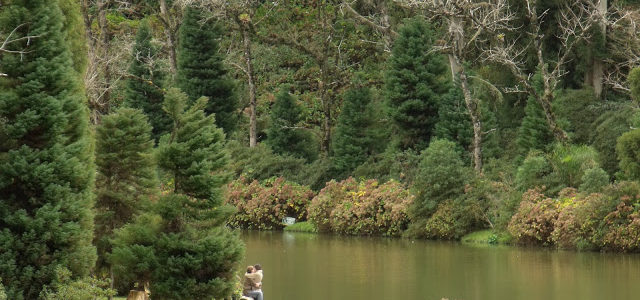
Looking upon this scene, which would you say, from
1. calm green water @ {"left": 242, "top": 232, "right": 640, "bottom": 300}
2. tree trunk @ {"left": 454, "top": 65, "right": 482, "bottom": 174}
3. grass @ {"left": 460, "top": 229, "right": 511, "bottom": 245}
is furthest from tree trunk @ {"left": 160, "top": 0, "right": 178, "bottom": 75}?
grass @ {"left": 460, "top": 229, "right": 511, "bottom": 245}

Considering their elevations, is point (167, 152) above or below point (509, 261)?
above

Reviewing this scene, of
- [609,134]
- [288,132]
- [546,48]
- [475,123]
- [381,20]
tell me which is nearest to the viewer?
[609,134]

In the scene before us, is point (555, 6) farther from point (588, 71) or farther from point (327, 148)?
point (327, 148)

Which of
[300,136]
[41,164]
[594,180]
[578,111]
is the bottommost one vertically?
[41,164]

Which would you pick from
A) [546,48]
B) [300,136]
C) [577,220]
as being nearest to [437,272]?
[577,220]

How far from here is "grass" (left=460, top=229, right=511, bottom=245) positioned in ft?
112

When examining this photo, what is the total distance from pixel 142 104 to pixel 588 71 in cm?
1887

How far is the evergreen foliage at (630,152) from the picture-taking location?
1189 inches

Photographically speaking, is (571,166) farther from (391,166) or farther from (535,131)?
(391,166)

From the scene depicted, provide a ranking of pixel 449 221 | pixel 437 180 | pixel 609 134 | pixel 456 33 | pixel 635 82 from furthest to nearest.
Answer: pixel 456 33, pixel 609 134, pixel 437 180, pixel 449 221, pixel 635 82

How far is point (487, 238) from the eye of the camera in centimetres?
3472

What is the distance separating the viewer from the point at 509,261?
29531 mm

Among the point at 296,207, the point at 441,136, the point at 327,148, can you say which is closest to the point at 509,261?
the point at 441,136

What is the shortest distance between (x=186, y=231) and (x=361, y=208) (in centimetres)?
1818
